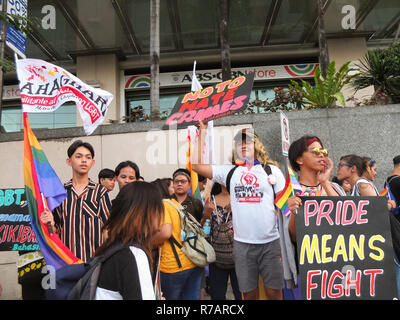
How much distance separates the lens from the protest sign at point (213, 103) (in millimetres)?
3189

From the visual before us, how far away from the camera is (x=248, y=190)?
130 inches

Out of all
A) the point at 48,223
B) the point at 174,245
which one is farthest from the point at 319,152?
the point at 48,223

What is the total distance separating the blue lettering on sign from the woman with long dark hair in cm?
319

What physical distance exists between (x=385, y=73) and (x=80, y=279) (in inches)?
284

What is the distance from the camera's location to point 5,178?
642 cm

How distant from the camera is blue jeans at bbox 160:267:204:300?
312 cm

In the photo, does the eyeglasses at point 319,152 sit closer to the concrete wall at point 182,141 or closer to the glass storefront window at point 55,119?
the concrete wall at point 182,141

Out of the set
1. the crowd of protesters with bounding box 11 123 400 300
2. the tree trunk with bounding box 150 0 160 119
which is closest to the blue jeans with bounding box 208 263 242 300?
the crowd of protesters with bounding box 11 123 400 300

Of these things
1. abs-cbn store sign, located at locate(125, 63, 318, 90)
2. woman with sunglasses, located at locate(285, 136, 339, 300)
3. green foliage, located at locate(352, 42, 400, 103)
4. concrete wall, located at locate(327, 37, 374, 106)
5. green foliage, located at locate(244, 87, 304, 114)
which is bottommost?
Result: woman with sunglasses, located at locate(285, 136, 339, 300)

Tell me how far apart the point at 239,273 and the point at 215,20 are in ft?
37.5

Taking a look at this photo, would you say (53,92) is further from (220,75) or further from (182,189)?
(220,75)

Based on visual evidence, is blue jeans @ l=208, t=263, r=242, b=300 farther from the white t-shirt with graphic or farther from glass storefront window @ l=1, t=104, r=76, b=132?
glass storefront window @ l=1, t=104, r=76, b=132

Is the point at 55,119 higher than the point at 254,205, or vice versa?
the point at 55,119
